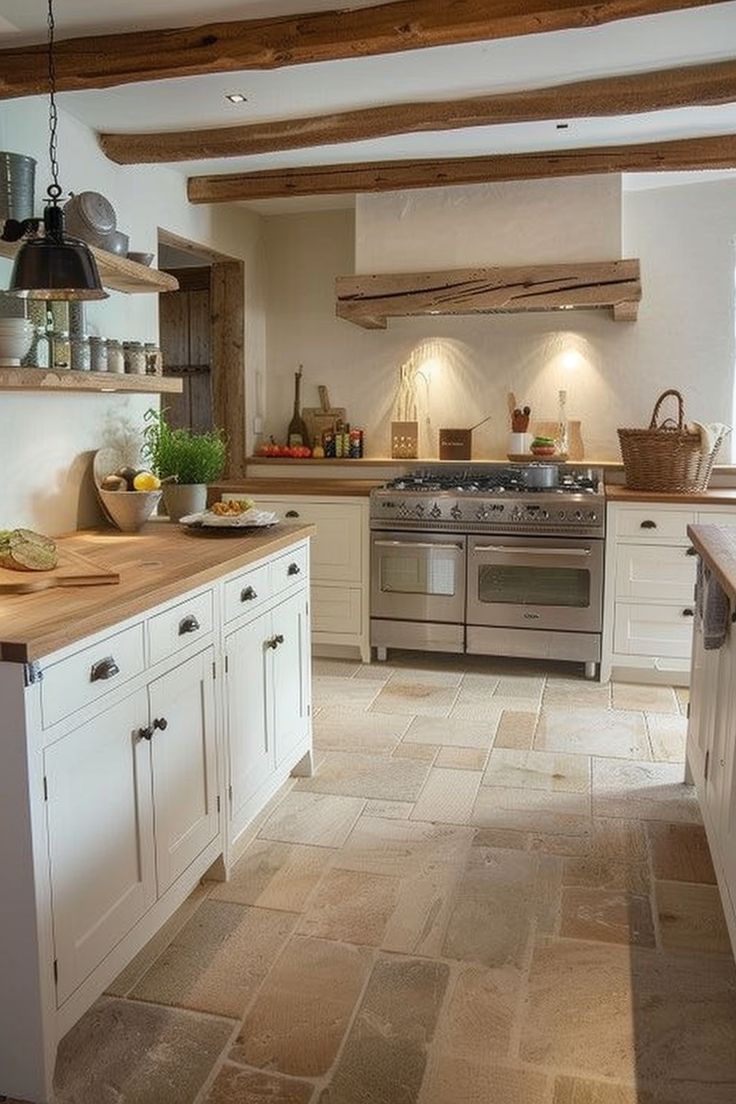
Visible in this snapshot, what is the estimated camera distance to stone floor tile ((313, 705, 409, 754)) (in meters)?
3.72

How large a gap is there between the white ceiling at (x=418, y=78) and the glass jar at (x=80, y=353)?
3.13 feet

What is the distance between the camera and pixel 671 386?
511cm

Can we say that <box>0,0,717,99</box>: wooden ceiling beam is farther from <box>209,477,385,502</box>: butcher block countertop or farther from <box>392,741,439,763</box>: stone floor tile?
<box>392,741,439,763</box>: stone floor tile

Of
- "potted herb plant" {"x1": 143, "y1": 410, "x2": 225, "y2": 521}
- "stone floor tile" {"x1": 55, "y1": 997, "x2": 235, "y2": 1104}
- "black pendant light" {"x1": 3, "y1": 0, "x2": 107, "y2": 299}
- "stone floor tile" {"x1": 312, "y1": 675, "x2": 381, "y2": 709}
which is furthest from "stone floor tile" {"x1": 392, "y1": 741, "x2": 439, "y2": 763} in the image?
"black pendant light" {"x1": 3, "y1": 0, "x2": 107, "y2": 299}

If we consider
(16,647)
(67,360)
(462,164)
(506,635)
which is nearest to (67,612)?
(16,647)

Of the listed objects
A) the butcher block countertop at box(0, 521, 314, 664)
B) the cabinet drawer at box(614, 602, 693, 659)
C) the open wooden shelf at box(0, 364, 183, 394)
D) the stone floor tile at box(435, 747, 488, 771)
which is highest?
the open wooden shelf at box(0, 364, 183, 394)

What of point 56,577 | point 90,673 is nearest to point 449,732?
point 56,577

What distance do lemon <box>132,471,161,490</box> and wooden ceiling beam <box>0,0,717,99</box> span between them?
1291 millimetres

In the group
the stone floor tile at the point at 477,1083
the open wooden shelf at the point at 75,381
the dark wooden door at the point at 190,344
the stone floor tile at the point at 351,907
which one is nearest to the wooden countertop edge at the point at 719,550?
the stone floor tile at the point at 477,1083

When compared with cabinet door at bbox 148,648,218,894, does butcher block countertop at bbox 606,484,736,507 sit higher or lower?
higher

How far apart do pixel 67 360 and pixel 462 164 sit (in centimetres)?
239

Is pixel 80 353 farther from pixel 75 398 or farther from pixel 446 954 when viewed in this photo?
pixel 446 954

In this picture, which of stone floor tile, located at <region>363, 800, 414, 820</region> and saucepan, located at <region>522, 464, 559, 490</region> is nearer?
stone floor tile, located at <region>363, 800, 414, 820</region>

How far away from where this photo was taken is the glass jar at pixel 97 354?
317 cm
